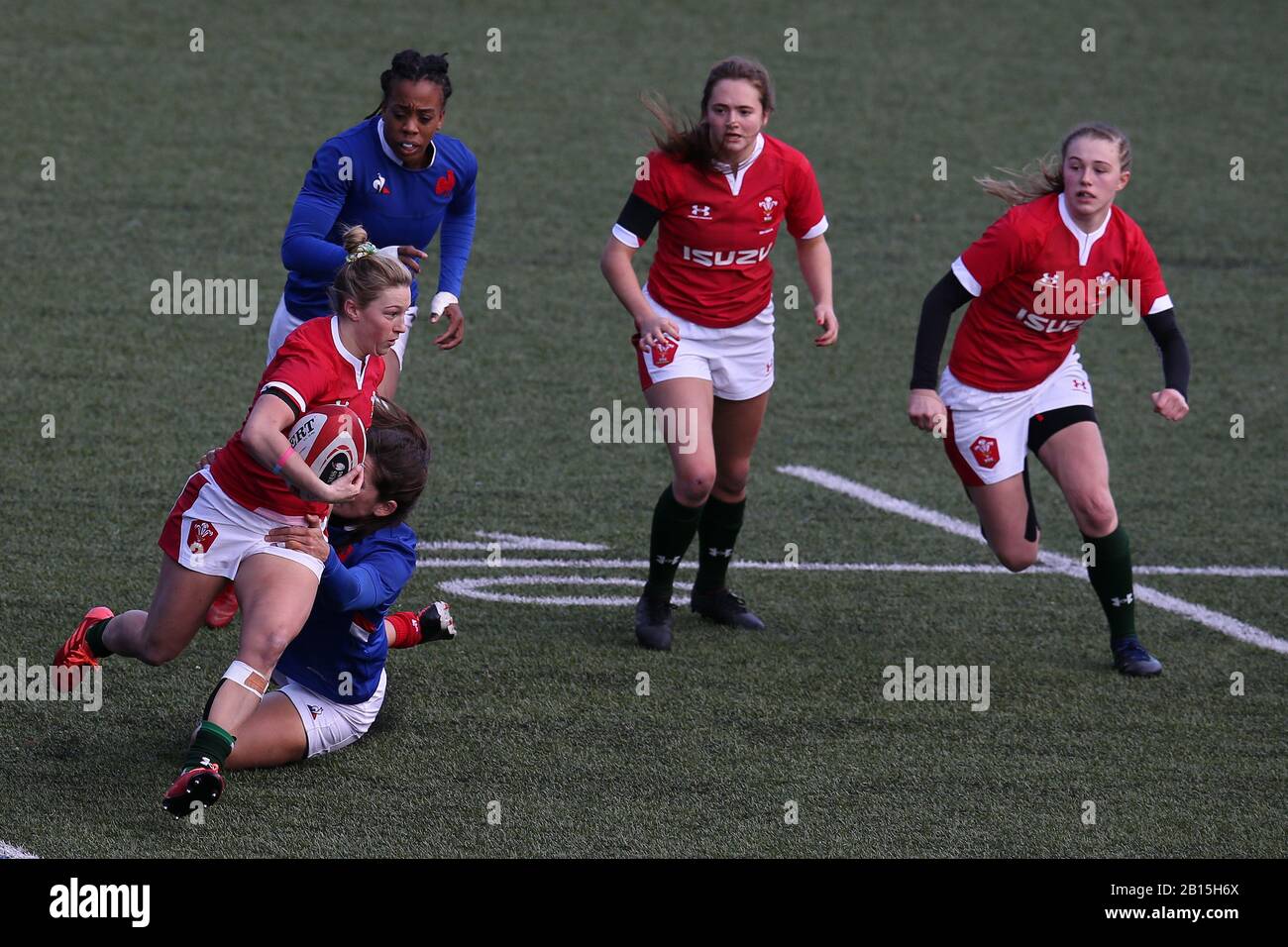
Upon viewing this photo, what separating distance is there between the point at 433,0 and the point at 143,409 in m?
8.83

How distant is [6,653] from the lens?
5641mm

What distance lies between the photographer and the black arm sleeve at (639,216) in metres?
6.02

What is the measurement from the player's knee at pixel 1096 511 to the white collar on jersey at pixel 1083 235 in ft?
2.61

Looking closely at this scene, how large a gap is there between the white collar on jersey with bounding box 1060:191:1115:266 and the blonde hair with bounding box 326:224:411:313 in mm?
2404

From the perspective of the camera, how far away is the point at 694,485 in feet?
20.0

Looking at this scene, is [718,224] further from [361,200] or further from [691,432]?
[361,200]

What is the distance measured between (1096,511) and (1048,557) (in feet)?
4.89

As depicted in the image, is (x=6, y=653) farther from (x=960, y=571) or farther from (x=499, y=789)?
(x=960, y=571)

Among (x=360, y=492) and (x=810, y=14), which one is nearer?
(x=360, y=492)

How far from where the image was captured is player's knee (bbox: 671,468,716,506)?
605cm

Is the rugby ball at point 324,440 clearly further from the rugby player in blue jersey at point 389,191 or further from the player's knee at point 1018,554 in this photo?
the player's knee at point 1018,554

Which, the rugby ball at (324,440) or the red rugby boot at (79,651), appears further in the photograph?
the red rugby boot at (79,651)

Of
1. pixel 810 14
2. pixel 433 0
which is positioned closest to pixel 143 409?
pixel 433 0

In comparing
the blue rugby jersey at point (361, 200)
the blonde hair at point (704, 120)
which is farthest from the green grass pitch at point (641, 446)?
the blonde hair at point (704, 120)
